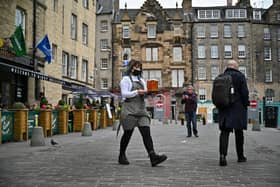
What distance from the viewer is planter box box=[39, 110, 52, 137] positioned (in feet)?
55.2

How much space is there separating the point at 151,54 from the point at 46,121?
45.1 metres

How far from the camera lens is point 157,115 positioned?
58.6 metres

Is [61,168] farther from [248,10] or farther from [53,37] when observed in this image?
[248,10]

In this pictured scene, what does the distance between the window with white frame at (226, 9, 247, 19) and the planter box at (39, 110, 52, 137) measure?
4876cm

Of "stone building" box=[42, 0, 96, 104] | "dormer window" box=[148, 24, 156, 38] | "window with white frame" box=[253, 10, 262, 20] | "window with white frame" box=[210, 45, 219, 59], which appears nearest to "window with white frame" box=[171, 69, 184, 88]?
"window with white frame" box=[210, 45, 219, 59]

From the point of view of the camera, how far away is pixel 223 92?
25.9ft

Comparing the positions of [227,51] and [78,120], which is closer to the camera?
[78,120]

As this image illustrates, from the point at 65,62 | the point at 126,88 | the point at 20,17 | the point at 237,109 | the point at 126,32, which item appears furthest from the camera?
the point at 126,32

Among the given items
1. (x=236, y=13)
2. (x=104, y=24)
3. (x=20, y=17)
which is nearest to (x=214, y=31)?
(x=236, y=13)

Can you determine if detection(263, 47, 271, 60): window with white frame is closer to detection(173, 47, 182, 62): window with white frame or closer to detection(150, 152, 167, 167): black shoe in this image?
detection(173, 47, 182, 62): window with white frame

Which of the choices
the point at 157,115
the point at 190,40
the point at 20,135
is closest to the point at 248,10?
the point at 190,40

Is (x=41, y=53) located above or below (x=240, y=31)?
below

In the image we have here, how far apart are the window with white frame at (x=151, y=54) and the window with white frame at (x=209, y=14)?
25.8 feet

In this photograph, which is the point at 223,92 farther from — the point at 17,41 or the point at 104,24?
the point at 104,24
